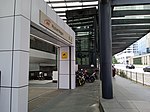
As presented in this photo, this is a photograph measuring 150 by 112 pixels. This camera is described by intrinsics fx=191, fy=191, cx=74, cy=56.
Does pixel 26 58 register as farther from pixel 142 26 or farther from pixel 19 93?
pixel 142 26

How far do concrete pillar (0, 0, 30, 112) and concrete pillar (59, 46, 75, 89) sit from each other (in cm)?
774

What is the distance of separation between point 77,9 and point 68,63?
6.67 meters

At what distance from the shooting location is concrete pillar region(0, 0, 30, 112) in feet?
15.6

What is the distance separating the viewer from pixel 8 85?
4.80 m

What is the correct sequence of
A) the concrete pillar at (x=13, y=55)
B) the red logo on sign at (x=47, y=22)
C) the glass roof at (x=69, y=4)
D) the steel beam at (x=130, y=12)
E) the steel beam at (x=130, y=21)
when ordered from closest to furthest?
the concrete pillar at (x=13, y=55) < the red logo on sign at (x=47, y=22) < the steel beam at (x=130, y=12) < the glass roof at (x=69, y=4) < the steel beam at (x=130, y=21)

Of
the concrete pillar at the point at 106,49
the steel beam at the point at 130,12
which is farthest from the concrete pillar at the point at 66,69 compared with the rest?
the steel beam at the point at 130,12

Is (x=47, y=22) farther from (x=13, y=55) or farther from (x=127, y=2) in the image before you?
(x=127, y=2)

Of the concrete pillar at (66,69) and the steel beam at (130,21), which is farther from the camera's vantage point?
the steel beam at (130,21)

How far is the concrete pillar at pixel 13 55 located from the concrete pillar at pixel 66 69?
305 inches

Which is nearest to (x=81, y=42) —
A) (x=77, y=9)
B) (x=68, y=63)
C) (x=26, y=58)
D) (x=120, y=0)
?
(x=77, y=9)

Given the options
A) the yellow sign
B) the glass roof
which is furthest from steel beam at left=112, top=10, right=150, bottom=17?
the yellow sign

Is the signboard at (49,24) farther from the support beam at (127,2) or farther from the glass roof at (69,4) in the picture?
the glass roof at (69,4)

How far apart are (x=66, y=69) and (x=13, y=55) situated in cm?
812

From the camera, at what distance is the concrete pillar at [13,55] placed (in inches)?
187
